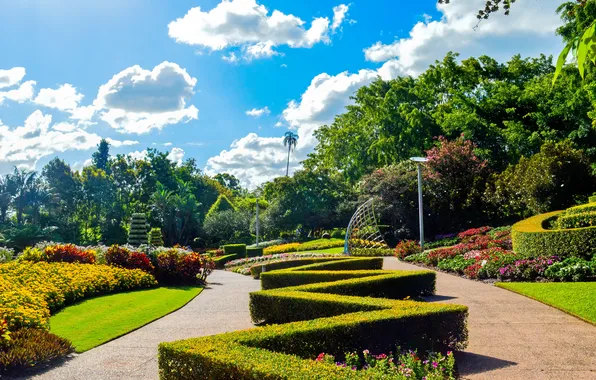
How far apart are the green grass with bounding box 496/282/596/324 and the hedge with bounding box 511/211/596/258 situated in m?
2.04

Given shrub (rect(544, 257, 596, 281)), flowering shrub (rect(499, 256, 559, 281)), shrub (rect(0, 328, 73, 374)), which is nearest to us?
shrub (rect(0, 328, 73, 374))

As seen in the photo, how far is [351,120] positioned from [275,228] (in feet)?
46.1

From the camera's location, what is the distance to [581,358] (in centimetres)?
605

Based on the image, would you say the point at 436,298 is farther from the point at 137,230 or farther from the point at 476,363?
the point at 137,230

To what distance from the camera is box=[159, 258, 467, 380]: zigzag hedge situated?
4.24 m

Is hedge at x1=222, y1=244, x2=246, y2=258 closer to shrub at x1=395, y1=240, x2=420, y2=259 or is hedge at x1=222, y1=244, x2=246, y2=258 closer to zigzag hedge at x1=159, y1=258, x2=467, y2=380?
shrub at x1=395, y1=240, x2=420, y2=259

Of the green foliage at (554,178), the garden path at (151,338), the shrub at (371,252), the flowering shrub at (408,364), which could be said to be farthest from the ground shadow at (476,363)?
the green foliage at (554,178)

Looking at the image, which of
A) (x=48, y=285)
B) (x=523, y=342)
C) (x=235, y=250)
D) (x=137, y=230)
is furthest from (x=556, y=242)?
(x=137, y=230)

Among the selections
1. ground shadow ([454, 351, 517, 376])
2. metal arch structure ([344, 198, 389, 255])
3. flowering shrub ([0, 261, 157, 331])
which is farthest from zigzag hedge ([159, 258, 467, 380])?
metal arch structure ([344, 198, 389, 255])

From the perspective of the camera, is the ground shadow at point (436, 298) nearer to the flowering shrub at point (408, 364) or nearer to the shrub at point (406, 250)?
the flowering shrub at point (408, 364)

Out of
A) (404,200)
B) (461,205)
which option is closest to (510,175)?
(461,205)

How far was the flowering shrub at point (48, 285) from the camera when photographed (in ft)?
24.5

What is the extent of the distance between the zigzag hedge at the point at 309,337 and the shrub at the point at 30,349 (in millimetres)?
2454

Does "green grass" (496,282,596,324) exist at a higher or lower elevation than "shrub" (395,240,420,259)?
lower
